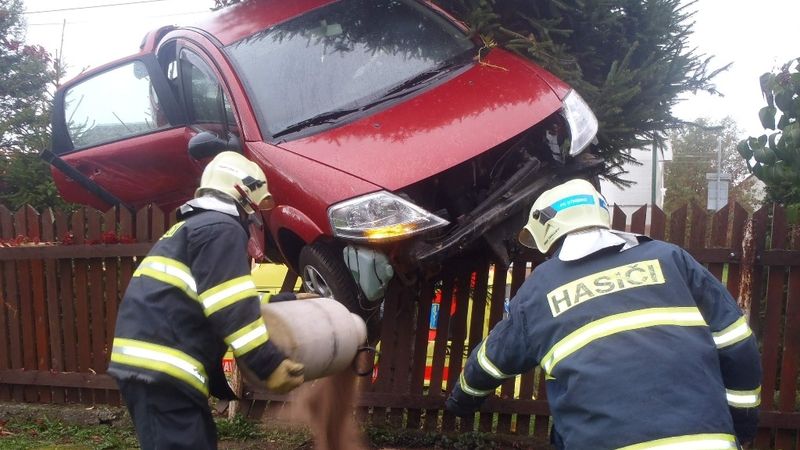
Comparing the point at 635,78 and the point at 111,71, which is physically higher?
the point at 111,71

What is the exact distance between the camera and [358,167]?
3666 millimetres

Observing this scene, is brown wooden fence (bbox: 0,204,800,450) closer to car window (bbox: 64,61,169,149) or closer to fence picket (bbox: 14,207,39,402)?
fence picket (bbox: 14,207,39,402)

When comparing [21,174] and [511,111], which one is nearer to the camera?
[511,111]

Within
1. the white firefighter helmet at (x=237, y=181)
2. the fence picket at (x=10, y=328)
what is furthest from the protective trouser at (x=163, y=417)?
the fence picket at (x=10, y=328)

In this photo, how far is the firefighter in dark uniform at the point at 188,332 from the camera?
2672 millimetres

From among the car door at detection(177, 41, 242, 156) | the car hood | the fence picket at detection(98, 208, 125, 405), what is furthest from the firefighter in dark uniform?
the fence picket at detection(98, 208, 125, 405)

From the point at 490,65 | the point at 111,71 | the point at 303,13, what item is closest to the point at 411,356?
the point at 490,65

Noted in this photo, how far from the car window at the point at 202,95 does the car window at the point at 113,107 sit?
1.64ft

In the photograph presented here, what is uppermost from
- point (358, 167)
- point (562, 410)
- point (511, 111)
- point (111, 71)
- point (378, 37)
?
point (111, 71)

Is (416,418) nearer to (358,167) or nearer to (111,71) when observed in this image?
(358,167)

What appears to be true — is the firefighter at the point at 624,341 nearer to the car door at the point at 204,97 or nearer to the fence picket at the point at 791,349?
the fence picket at the point at 791,349

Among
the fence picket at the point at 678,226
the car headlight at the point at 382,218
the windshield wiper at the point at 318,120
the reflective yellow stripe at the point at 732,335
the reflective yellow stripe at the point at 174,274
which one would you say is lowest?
the reflective yellow stripe at the point at 732,335

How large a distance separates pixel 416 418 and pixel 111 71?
3859 millimetres

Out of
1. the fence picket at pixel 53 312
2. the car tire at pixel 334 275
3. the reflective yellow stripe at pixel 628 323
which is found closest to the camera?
the reflective yellow stripe at pixel 628 323
